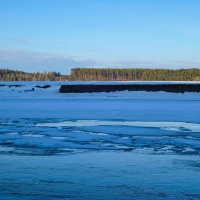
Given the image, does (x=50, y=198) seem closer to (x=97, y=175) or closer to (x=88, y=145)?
(x=97, y=175)

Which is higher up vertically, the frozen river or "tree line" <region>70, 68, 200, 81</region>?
"tree line" <region>70, 68, 200, 81</region>

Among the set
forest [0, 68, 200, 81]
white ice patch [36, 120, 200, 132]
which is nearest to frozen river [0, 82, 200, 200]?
white ice patch [36, 120, 200, 132]

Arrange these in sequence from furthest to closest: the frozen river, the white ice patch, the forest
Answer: the forest, the white ice patch, the frozen river

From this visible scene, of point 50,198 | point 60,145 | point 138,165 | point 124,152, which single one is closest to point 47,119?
point 60,145

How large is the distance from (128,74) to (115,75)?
4752mm

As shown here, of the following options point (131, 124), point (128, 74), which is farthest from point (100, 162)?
point (128, 74)

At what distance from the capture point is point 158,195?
584cm

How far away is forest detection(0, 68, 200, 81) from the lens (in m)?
139

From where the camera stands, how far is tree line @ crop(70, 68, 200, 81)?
141 m

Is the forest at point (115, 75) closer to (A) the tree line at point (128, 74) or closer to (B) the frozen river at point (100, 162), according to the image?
(A) the tree line at point (128, 74)

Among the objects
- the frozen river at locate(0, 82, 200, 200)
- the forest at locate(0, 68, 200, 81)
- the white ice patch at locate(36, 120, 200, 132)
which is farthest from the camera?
the forest at locate(0, 68, 200, 81)

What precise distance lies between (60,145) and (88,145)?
2.06 ft

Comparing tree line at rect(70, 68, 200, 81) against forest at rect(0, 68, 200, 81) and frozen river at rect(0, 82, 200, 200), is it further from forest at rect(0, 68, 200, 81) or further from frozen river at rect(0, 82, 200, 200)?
frozen river at rect(0, 82, 200, 200)

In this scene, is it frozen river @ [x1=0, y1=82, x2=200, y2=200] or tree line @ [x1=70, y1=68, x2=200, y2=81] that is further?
tree line @ [x1=70, y1=68, x2=200, y2=81]
